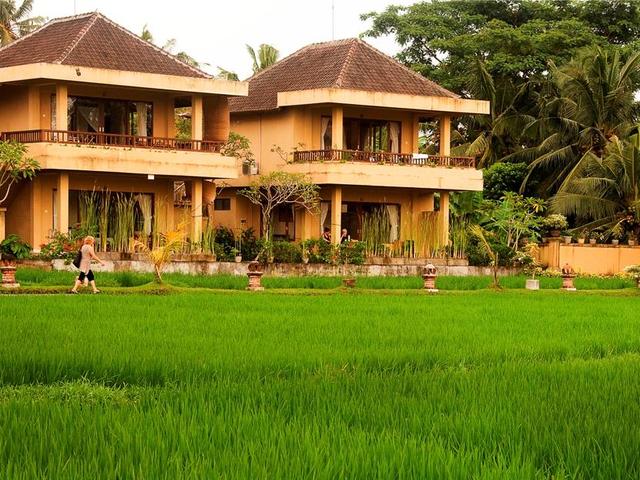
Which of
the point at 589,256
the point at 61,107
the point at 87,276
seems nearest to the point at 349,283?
the point at 87,276

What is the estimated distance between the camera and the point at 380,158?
92.8ft

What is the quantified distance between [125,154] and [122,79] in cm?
161

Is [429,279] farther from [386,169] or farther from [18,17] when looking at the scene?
[18,17]

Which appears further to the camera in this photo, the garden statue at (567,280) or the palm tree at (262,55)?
the palm tree at (262,55)

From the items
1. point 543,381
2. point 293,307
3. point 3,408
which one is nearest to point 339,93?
point 293,307

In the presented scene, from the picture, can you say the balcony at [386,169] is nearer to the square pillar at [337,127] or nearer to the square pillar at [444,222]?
the square pillar at [337,127]

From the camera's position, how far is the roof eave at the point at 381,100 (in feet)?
89.6

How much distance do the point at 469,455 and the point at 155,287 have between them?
14.0m

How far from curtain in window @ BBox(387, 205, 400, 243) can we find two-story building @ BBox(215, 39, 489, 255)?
0.09ft

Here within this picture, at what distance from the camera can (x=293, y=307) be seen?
15.4 metres

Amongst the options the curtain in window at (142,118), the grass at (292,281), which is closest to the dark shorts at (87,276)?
the grass at (292,281)

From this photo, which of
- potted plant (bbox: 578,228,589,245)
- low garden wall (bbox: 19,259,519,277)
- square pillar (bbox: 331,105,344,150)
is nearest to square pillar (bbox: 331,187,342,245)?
square pillar (bbox: 331,105,344,150)

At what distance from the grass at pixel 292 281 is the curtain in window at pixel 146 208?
4186mm

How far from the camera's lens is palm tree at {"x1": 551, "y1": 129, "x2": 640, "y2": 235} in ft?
93.4
